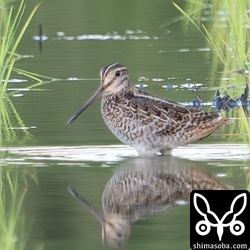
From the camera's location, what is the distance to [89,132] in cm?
1105

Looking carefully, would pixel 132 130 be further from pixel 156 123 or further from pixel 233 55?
pixel 233 55

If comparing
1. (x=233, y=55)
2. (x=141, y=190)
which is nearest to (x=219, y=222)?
(x=141, y=190)

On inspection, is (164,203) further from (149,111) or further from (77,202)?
(149,111)

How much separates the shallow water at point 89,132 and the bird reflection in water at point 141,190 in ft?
0.16

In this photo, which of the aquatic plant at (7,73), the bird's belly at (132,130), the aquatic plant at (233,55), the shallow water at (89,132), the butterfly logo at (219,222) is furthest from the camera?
the aquatic plant at (233,55)

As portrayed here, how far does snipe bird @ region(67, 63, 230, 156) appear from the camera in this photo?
10.3 m

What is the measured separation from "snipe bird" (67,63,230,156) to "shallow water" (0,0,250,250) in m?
0.13

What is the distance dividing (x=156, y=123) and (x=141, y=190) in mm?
1572

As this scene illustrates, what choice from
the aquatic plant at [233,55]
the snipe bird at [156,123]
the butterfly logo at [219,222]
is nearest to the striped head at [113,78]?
the snipe bird at [156,123]

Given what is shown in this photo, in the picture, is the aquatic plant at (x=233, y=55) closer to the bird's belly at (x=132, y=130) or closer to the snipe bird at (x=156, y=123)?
the snipe bird at (x=156, y=123)

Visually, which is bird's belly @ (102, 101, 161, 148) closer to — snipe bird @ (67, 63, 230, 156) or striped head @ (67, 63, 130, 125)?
snipe bird @ (67, 63, 230, 156)

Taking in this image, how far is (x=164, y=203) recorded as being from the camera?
8.48 metres

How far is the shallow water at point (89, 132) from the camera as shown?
7.94 m

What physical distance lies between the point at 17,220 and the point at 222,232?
1.26m
